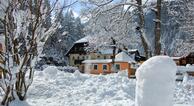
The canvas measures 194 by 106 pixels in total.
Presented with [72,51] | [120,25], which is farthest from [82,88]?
[72,51]

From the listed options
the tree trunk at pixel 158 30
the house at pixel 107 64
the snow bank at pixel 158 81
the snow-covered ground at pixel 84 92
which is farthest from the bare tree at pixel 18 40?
the house at pixel 107 64

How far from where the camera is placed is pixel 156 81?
716 centimetres

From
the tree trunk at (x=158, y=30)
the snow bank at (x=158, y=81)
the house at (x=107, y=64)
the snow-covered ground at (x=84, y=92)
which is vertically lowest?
the house at (x=107, y=64)

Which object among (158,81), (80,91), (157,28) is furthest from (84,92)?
(157,28)

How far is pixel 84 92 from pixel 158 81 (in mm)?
5381

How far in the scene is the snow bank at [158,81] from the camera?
7.11 metres

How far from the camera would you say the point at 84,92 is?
484 inches

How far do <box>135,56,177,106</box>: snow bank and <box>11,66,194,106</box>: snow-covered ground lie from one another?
127 inches

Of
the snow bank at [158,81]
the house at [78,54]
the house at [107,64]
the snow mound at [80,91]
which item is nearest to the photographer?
the snow bank at [158,81]

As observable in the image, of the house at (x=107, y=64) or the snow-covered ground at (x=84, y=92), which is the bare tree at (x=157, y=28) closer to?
the snow-covered ground at (x=84, y=92)

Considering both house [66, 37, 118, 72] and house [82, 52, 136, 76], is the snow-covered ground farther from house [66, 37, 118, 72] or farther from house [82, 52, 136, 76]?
house [66, 37, 118, 72]

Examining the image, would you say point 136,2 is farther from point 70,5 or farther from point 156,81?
point 156,81

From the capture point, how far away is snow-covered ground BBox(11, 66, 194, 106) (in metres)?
10.8

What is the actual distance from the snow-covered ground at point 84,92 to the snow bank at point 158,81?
3236 millimetres
